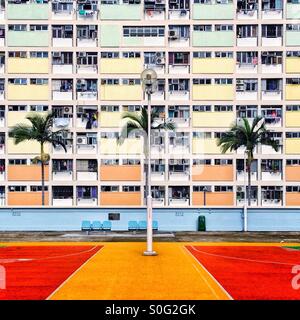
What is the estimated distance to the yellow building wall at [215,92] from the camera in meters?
56.0

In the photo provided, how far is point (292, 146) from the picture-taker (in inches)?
2228

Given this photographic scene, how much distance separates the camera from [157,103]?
56469 mm

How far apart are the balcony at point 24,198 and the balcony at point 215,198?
55.7 ft

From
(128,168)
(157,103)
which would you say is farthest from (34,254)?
(157,103)

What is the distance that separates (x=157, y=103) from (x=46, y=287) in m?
41.0

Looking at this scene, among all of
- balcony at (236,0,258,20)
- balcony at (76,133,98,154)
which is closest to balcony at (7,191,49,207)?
balcony at (76,133,98,154)

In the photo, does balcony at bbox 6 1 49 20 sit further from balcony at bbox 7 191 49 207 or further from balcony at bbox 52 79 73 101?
balcony at bbox 7 191 49 207

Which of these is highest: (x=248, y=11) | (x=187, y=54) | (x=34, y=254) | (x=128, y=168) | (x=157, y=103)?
(x=248, y=11)

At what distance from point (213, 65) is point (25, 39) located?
2157 cm

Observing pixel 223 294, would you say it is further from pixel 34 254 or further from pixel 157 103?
pixel 157 103

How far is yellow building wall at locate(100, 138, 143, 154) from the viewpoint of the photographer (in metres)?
55.1

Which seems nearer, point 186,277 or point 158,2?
point 186,277

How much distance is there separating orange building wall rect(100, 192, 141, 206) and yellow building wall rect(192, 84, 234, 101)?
13.1m

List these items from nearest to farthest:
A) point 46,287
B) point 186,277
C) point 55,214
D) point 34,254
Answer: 1. point 46,287
2. point 186,277
3. point 34,254
4. point 55,214
